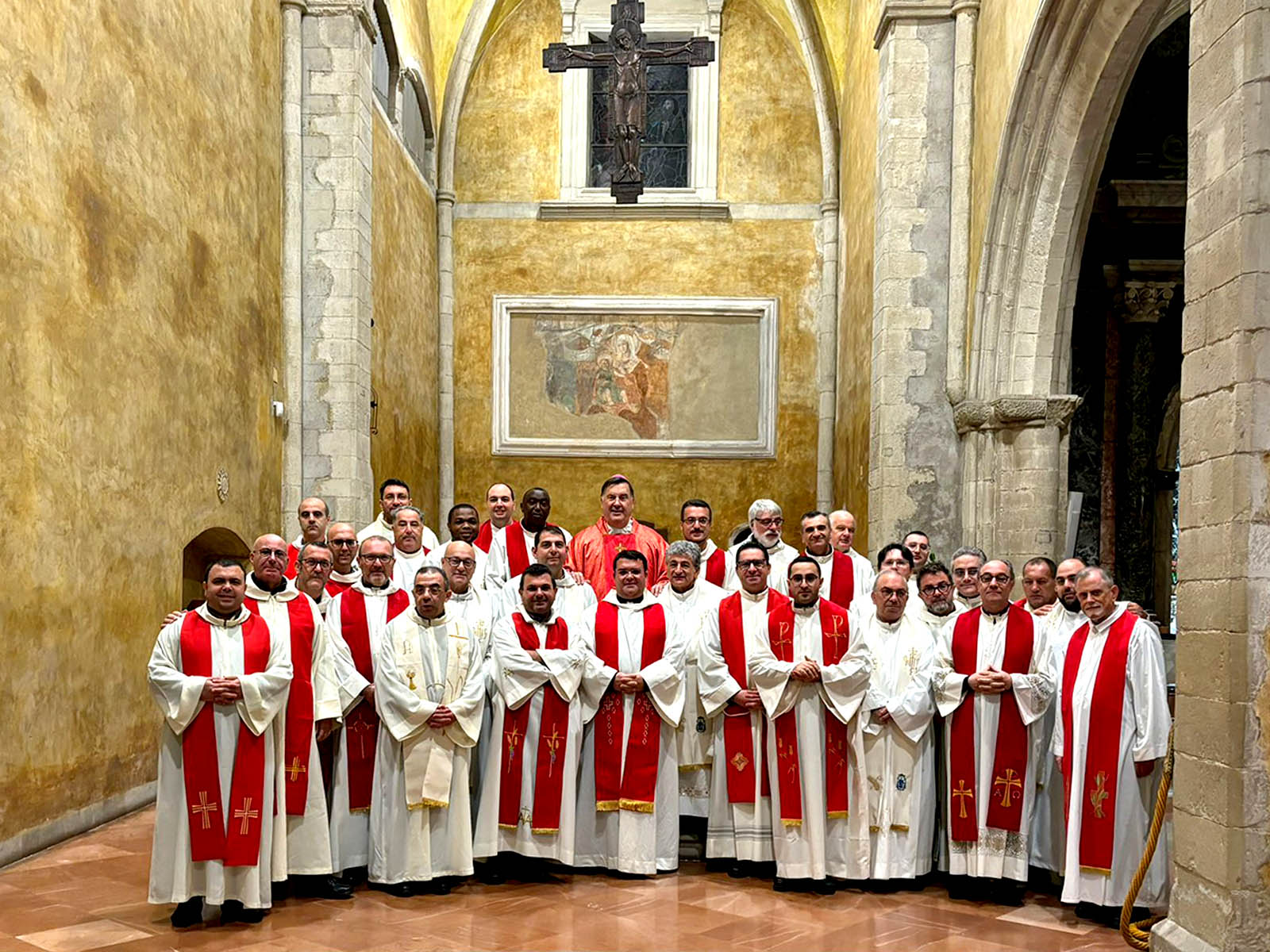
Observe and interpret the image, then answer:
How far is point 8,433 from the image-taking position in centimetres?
616

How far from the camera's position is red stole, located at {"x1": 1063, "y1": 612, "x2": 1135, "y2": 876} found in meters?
5.55

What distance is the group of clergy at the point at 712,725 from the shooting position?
5.62m

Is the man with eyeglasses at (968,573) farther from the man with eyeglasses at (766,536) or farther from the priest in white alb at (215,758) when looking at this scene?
the priest in white alb at (215,758)

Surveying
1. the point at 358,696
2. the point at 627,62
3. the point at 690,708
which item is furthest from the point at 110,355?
the point at 627,62

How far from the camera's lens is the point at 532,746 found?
20.0 ft

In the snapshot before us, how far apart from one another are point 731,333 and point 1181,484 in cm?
1060

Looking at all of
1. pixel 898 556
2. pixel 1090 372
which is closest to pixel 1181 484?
pixel 898 556

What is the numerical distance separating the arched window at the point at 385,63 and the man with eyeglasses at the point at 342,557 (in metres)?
6.33

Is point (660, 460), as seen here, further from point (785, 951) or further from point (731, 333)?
point (785, 951)

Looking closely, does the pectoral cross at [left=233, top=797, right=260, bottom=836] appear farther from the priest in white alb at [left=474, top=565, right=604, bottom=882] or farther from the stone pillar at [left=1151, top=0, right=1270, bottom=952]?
the stone pillar at [left=1151, top=0, right=1270, bottom=952]

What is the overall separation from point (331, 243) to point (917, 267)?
15.6 feet

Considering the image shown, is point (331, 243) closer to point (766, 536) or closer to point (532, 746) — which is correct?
point (766, 536)

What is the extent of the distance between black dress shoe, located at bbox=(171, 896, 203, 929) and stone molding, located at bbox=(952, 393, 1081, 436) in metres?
6.29

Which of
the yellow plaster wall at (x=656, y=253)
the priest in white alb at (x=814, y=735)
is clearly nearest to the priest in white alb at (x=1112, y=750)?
the priest in white alb at (x=814, y=735)
